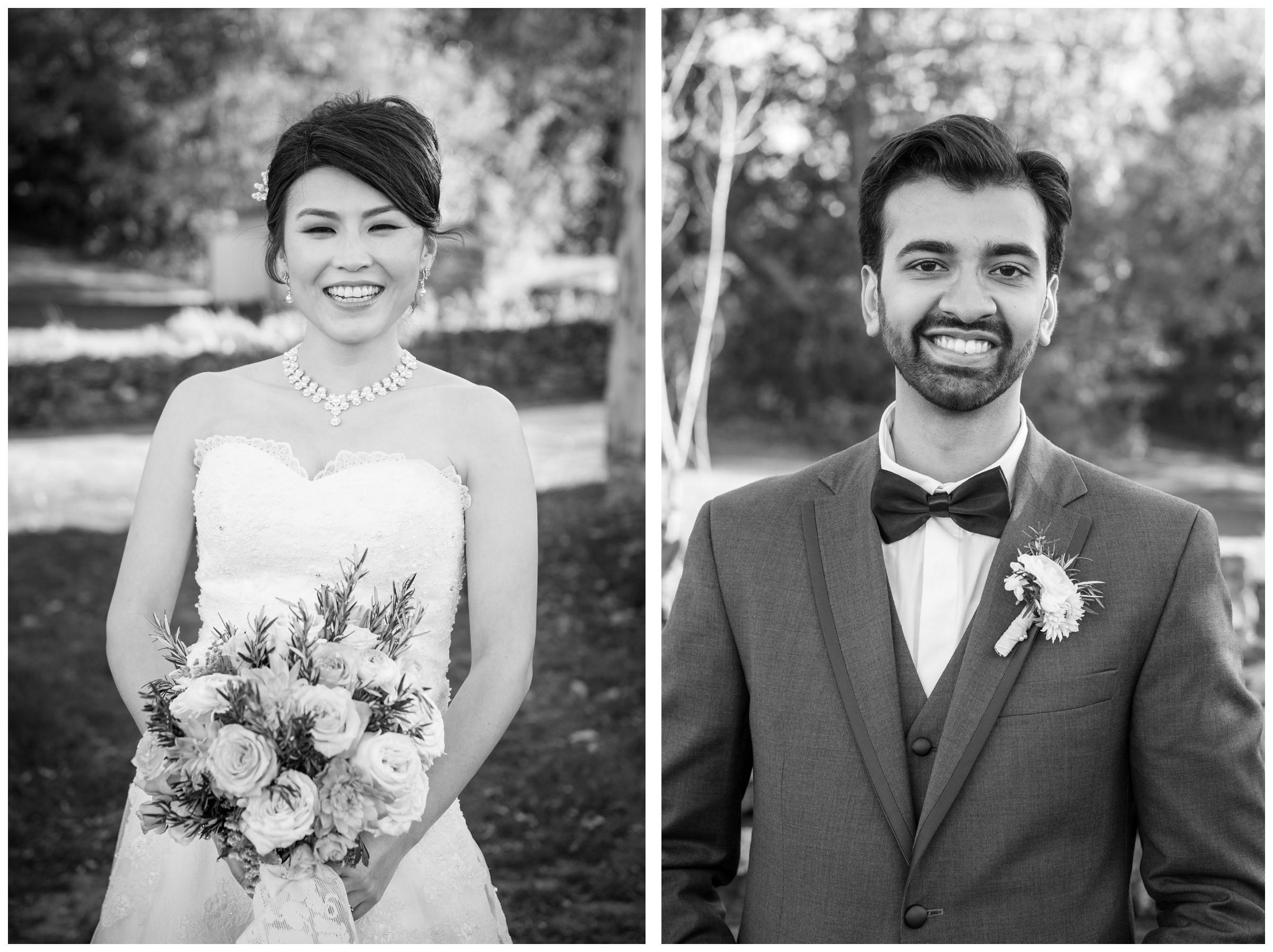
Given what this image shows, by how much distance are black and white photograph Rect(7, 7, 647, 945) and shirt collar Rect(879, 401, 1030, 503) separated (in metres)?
0.68

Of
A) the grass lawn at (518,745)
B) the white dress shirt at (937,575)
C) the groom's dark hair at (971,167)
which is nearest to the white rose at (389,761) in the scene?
the white dress shirt at (937,575)

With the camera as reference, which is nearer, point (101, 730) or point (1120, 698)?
point (1120, 698)

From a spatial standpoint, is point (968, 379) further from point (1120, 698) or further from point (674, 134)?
point (674, 134)

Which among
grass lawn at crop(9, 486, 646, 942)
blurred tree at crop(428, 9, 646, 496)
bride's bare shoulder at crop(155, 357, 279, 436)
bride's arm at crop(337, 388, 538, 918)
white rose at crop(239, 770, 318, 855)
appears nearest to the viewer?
white rose at crop(239, 770, 318, 855)

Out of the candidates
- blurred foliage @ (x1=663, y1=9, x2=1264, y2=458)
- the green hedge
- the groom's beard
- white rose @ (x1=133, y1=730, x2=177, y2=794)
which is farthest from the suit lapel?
the green hedge

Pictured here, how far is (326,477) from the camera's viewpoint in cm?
233

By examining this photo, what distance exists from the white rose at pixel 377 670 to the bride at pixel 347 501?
37 centimetres

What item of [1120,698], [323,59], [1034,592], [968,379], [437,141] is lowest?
[1120,698]

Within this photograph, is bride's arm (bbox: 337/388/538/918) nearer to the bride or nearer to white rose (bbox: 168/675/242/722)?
the bride

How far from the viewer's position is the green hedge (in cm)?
602

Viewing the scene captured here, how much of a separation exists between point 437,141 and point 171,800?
4.37 feet

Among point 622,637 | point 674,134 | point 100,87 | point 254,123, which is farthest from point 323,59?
point 622,637

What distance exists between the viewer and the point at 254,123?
6.07 meters

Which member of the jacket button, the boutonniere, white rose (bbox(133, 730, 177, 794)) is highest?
the boutonniere
